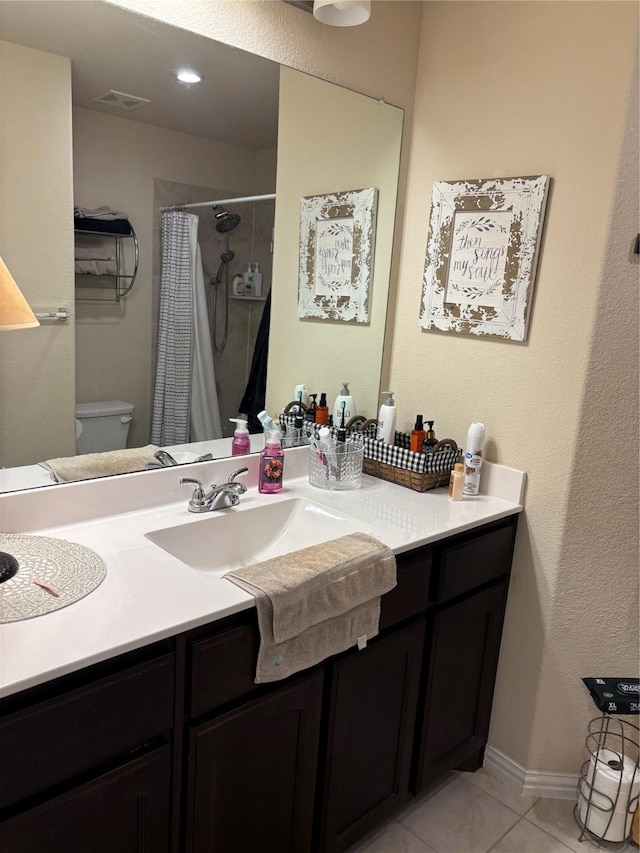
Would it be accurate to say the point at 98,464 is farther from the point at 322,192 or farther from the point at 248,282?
the point at 322,192

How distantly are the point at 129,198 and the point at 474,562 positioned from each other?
1306 mm

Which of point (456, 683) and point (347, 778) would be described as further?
point (456, 683)

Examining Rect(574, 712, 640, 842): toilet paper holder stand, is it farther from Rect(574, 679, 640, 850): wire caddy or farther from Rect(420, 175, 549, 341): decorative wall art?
Rect(420, 175, 549, 341): decorative wall art

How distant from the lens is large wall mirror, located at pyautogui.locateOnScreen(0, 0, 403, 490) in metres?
1.39

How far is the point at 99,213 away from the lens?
→ 1495mm

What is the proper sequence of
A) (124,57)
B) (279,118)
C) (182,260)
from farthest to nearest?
(279,118) → (182,260) → (124,57)

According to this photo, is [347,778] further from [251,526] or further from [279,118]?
[279,118]

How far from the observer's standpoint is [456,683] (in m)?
1.88

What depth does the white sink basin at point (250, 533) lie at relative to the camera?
1.57m

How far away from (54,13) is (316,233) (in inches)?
35.1

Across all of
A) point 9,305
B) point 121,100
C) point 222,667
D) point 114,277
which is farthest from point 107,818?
point 121,100

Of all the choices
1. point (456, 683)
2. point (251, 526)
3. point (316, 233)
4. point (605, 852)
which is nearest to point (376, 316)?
point (316, 233)

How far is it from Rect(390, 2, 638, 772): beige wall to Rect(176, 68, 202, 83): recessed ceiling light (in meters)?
0.77

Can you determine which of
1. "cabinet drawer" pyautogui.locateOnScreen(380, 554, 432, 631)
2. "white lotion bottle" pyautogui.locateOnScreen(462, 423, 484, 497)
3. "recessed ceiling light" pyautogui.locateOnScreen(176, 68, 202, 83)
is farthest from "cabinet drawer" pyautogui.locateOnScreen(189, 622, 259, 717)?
"recessed ceiling light" pyautogui.locateOnScreen(176, 68, 202, 83)
